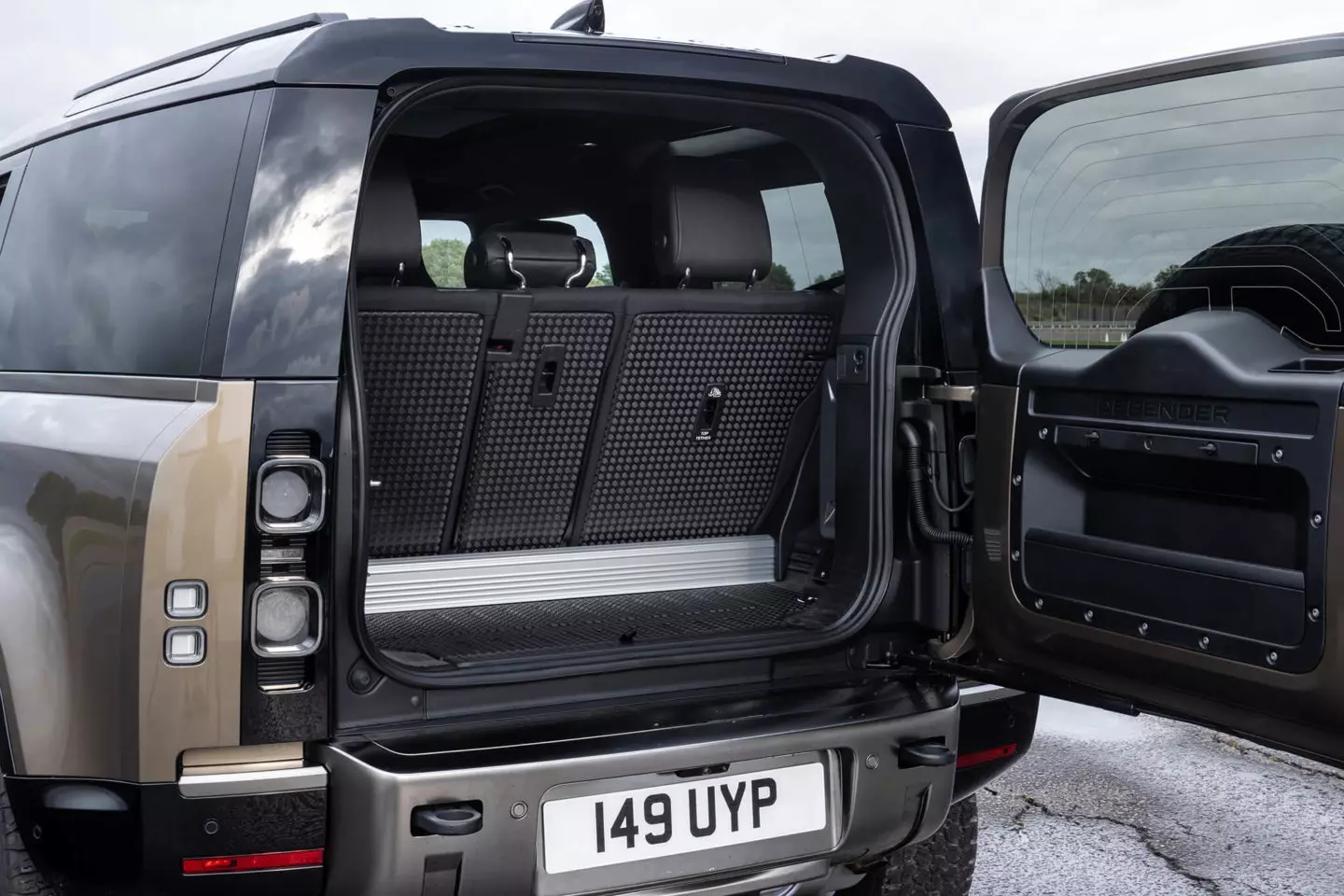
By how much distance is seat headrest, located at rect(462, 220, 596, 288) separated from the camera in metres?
3.12

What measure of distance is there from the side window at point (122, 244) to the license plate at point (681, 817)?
968mm

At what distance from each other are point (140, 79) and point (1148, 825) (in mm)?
3270

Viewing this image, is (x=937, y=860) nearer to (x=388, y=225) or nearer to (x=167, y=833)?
(x=167, y=833)

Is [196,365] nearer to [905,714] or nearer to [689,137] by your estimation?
[905,714]

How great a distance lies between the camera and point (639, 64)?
259cm

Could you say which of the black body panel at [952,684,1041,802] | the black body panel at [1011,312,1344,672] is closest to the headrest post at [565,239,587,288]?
the black body panel at [1011,312,1344,672]

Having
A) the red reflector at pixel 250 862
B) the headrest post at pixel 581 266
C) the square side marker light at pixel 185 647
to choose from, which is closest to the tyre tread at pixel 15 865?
the red reflector at pixel 250 862

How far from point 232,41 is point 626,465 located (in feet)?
4.08

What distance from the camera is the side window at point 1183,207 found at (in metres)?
2.15

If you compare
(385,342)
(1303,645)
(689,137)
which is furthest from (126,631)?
(689,137)

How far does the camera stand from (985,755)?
2.95 m

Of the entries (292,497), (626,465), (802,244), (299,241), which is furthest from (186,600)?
(802,244)

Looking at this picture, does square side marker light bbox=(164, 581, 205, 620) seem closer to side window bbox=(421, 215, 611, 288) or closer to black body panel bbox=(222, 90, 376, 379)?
black body panel bbox=(222, 90, 376, 379)

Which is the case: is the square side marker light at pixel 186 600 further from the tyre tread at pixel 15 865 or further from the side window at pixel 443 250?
the side window at pixel 443 250
